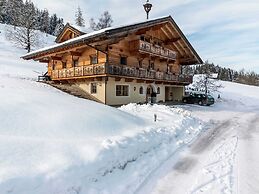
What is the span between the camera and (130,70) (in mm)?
23453

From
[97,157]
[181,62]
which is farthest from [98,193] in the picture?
[181,62]

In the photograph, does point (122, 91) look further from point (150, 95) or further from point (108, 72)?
point (150, 95)

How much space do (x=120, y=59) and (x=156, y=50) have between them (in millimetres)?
4937

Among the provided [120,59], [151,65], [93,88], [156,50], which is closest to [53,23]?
[151,65]

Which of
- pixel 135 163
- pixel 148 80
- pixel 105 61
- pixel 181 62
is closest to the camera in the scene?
pixel 135 163

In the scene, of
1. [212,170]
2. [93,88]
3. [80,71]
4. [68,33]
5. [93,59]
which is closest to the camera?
[212,170]

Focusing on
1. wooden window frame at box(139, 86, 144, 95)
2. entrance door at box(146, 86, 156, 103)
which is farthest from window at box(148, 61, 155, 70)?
wooden window frame at box(139, 86, 144, 95)

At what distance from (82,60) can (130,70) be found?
577cm

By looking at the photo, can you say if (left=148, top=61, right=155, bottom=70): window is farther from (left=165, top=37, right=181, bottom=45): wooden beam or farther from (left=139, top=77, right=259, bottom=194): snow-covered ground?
(left=139, top=77, right=259, bottom=194): snow-covered ground

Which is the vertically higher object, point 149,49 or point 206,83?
point 149,49

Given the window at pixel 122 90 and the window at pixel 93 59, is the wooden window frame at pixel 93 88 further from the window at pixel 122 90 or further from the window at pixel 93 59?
the window at pixel 93 59

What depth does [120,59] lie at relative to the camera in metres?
24.8

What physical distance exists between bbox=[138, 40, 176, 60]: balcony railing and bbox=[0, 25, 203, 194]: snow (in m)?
15.1

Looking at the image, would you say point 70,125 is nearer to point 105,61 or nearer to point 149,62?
point 105,61
